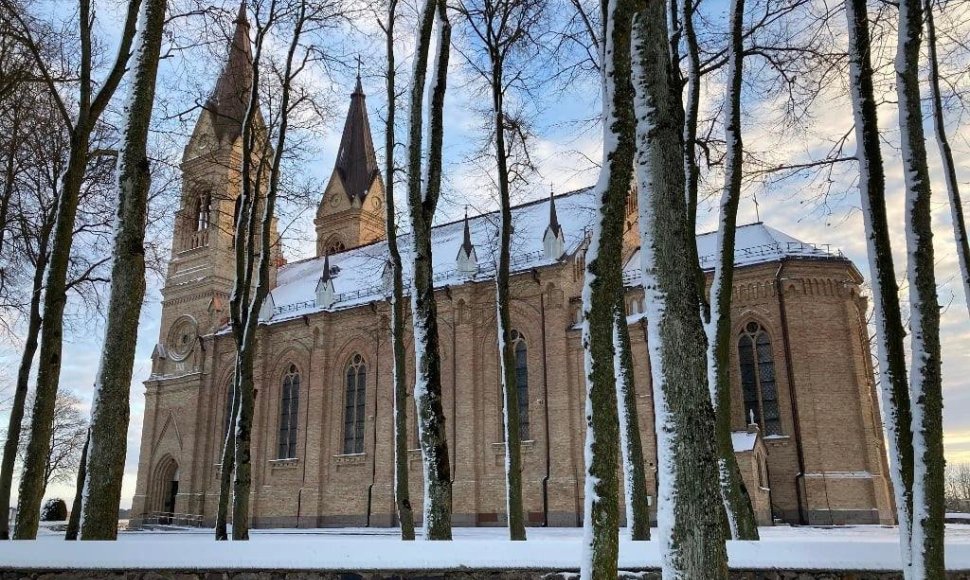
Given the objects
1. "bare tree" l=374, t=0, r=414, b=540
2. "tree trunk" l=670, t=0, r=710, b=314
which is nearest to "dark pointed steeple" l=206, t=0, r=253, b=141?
"bare tree" l=374, t=0, r=414, b=540

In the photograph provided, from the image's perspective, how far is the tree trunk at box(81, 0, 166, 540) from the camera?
7566 millimetres

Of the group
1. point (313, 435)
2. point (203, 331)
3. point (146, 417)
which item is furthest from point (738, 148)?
point (146, 417)

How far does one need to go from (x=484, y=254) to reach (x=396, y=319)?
1829 centimetres

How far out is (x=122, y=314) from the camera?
26.7 feet

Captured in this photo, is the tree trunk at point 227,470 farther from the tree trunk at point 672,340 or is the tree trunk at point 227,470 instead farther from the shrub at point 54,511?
the shrub at point 54,511

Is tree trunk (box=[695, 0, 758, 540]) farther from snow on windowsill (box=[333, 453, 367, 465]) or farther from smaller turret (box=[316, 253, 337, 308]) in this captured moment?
smaller turret (box=[316, 253, 337, 308])

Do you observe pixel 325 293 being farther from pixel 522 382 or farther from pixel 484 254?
pixel 522 382

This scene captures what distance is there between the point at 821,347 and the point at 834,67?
16.5m

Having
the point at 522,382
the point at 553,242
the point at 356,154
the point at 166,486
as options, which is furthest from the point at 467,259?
the point at 356,154

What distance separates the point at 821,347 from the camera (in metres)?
23.5

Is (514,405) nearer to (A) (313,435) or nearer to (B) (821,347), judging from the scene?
(B) (821,347)

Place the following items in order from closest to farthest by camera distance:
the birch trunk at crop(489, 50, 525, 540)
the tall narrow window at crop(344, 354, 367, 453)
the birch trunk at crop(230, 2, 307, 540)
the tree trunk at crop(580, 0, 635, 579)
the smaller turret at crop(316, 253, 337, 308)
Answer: the tree trunk at crop(580, 0, 635, 579) < the birch trunk at crop(230, 2, 307, 540) < the birch trunk at crop(489, 50, 525, 540) < the tall narrow window at crop(344, 354, 367, 453) < the smaller turret at crop(316, 253, 337, 308)

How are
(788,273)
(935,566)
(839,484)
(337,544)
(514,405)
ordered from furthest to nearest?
(788,273) → (839,484) → (514,405) → (337,544) → (935,566)

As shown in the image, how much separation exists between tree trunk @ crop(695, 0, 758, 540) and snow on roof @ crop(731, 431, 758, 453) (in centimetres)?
1241
